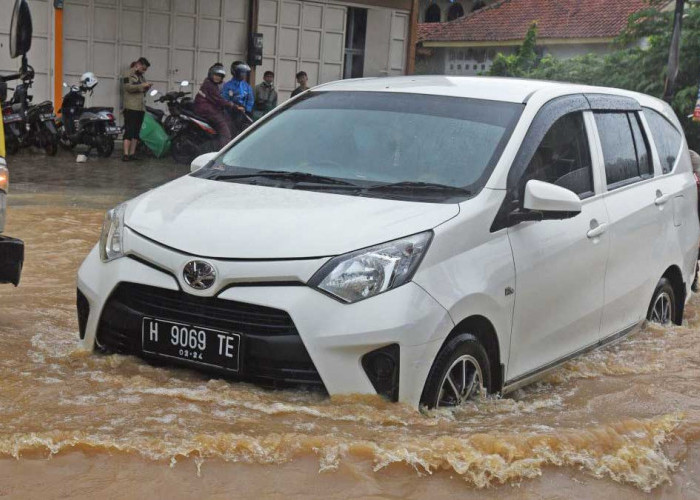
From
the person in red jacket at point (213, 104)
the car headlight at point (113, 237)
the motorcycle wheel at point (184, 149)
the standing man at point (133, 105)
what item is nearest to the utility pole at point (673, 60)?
the person in red jacket at point (213, 104)

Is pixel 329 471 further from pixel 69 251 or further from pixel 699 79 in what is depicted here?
pixel 699 79

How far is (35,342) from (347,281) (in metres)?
2.23

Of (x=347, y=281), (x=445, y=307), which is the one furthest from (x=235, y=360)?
(x=445, y=307)

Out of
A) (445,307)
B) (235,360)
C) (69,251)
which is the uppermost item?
(445,307)

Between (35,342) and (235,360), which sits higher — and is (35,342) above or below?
below

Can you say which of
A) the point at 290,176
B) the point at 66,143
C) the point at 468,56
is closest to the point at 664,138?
the point at 290,176

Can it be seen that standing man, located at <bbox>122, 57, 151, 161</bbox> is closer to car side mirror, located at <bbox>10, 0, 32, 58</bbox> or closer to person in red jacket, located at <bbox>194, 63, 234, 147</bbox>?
person in red jacket, located at <bbox>194, 63, 234, 147</bbox>

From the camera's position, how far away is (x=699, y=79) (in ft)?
79.5

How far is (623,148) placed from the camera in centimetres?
613

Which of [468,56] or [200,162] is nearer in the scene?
[200,162]

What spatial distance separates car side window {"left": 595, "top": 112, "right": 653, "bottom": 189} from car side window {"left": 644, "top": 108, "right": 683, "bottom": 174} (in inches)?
8.7

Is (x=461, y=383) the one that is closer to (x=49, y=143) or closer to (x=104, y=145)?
(x=49, y=143)

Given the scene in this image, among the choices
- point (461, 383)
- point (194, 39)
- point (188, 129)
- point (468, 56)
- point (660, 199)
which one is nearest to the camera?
point (461, 383)

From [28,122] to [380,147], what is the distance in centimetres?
1297
